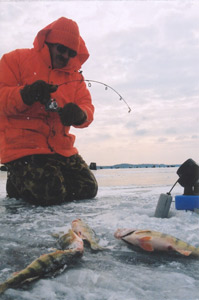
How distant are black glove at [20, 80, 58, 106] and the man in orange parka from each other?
2cm

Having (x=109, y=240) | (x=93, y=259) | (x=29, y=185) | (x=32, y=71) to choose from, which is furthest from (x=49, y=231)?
(x=32, y=71)

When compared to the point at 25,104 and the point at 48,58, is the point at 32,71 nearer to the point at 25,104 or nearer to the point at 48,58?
the point at 48,58

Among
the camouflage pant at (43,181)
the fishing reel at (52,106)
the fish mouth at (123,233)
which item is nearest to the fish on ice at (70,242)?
the fish mouth at (123,233)

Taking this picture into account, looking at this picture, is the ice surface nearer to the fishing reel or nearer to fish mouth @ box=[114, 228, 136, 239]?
fish mouth @ box=[114, 228, 136, 239]

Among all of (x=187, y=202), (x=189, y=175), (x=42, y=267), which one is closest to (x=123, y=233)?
(x=42, y=267)

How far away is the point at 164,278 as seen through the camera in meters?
1.43

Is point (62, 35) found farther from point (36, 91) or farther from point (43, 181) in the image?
point (43, 181)

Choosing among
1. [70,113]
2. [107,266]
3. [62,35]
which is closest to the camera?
[107,266]

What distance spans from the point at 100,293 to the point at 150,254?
664 millimetres

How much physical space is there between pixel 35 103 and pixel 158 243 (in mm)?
2828

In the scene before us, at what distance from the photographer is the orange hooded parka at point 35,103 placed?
392 centimetres

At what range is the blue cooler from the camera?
3.10 m

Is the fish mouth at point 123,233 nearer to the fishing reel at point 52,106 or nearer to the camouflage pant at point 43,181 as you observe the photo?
the camouflage pant at point 43,181

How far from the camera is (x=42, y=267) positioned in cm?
140
